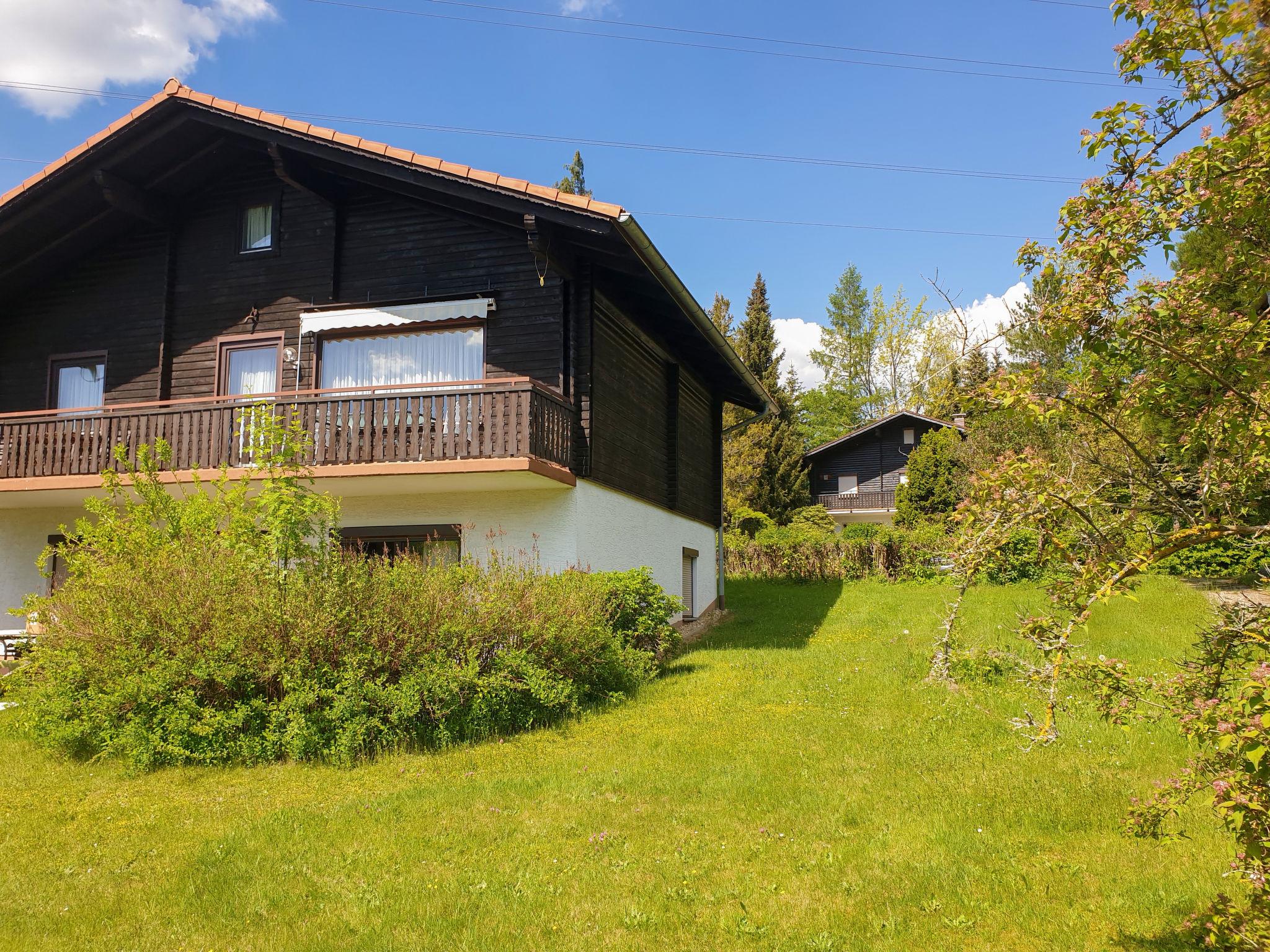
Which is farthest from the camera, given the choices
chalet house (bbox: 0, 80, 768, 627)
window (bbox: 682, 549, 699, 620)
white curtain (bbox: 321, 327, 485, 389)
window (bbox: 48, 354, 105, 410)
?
window (bbox: 682, 549, 699, 620)

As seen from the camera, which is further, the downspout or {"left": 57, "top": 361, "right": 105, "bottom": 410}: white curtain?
{"left": 57, "top": 361, "right": 105, "bottom": 410}: white curtain

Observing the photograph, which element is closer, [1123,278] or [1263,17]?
[1263,17]

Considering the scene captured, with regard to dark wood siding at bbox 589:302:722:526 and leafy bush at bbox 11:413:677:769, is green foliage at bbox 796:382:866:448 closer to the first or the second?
dark wood siding at bbox 589:302:722:526

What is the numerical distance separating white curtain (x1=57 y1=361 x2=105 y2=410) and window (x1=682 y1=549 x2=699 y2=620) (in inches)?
414

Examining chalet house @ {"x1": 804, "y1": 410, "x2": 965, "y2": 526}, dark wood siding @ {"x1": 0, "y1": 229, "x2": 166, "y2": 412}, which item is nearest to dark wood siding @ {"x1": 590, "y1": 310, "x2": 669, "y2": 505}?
dark wood siding @ {"x1": 0, "y1": 229, "x2": 166, "y2": 412}

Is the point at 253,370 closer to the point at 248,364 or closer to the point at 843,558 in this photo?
the point at 248,364

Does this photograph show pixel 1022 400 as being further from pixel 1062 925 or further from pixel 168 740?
pixel 168 740

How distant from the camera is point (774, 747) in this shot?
7.86 m

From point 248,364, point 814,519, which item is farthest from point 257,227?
point 814,519

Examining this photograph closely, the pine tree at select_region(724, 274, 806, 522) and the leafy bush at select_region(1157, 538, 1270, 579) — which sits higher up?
the pine tree at select_region(724, 274, 806, 522)

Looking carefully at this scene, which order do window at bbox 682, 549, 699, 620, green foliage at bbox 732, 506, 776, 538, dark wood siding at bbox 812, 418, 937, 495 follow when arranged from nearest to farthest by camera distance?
window at bbox 682, 549, 699, 620 → green foliage at bbox 732, 506, 776, 538 → dark wood siding at bbox 812, 418, 937, 495

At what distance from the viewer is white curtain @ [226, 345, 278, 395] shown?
1430 cm

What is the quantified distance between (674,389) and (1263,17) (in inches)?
555

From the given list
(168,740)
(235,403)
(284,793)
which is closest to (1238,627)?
(284,793)
